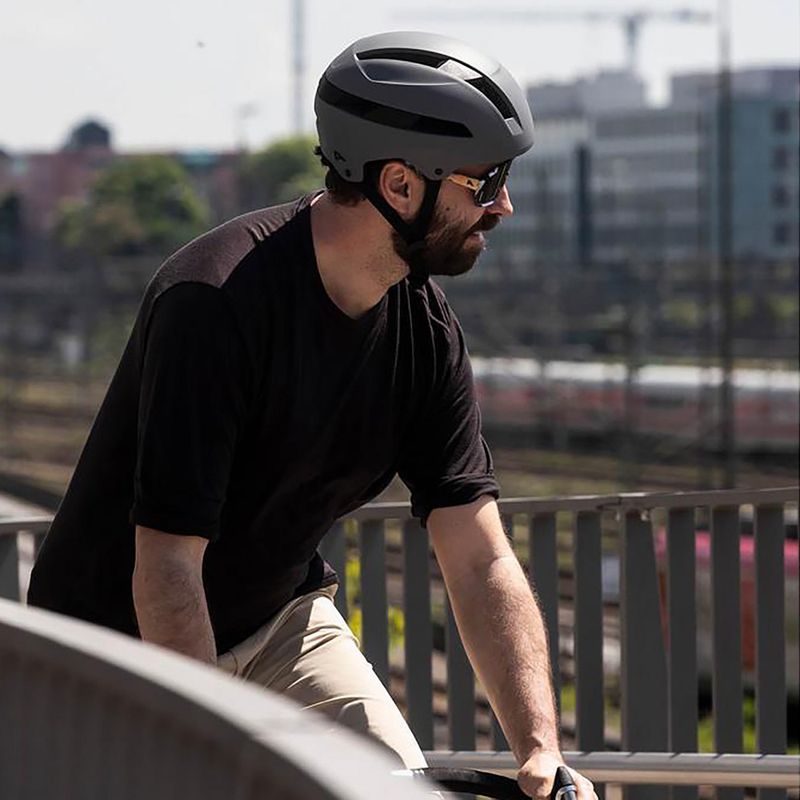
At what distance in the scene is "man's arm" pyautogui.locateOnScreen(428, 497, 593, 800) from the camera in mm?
2635

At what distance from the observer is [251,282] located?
246 cm

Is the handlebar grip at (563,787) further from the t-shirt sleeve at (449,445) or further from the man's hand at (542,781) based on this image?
the t-shirt sleeve at (449,445)

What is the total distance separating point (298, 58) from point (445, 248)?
24.6 meters

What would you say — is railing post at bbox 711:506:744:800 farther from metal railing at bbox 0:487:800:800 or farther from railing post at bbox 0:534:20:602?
railing post at bbox 0:534:20:602

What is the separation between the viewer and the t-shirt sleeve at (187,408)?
93.7 inches

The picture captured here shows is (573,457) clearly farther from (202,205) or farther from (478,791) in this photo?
(478,791)

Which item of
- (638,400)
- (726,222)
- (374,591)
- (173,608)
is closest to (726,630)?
(374,591)

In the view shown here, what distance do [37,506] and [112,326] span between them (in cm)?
375

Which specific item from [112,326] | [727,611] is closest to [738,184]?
[112,326]

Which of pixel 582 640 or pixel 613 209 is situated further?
pixel 613 209

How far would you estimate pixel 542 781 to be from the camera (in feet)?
7.74

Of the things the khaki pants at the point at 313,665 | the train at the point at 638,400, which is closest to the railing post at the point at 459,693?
the khaki pants at the point at 313,665

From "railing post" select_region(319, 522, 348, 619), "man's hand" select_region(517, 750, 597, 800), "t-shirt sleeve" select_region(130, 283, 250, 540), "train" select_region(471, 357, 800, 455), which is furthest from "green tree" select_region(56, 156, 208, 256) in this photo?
"man's hand" select_region(517, 750, 597, 800)

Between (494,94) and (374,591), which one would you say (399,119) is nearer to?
(494,94)
